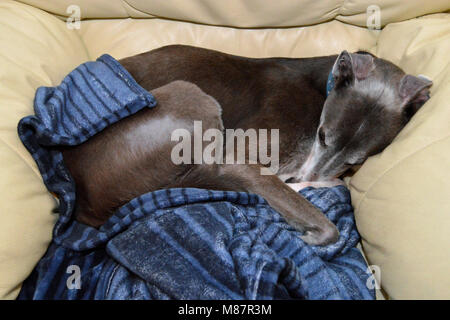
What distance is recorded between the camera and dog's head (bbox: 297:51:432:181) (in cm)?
224

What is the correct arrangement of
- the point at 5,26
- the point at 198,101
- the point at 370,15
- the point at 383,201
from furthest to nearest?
the point at 370,15 → the point at 5,26 → the point at 198,101 → the point at 383,201

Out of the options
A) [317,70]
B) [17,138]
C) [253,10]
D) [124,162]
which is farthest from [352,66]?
[17,138]

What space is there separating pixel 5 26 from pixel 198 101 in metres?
1.30

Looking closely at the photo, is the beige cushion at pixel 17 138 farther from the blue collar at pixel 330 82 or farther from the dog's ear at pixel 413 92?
the dog's ear at pixel 413 92

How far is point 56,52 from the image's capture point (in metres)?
2.45

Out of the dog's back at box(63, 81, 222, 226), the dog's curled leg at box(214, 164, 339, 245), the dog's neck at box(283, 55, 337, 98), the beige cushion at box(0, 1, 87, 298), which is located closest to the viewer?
the beige cushion at box(0, 1, 87, 298)

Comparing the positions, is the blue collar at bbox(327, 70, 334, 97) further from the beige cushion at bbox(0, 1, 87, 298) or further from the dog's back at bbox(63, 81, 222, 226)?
the beige cushion at bbox(0, 1, 87, 298)

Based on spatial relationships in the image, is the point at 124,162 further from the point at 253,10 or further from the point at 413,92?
the point at 413,92

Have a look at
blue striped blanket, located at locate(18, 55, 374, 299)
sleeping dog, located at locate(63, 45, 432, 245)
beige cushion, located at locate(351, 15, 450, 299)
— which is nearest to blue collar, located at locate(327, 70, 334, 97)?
sleeping dog, located at locate(63, 45, 432, 245)

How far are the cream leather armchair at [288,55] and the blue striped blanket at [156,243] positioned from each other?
11cm

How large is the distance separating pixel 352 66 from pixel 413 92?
1.22 ft
